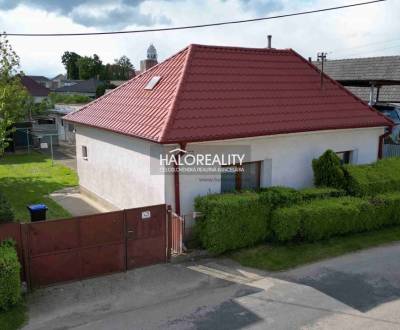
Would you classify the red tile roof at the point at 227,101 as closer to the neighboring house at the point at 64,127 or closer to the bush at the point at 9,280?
the bush at the point at 9,280

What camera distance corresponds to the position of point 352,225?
1071cm

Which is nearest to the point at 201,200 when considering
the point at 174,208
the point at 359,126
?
the point at 174,208

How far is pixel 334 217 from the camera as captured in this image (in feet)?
33.8

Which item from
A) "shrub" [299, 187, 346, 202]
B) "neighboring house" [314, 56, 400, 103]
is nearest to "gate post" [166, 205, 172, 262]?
"shrub" [299, 187, 346, 202]

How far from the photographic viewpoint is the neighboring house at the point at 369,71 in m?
22.7

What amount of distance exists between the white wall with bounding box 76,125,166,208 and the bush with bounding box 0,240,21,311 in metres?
3.87

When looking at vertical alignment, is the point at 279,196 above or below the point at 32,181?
above

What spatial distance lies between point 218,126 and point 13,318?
20.5 feet

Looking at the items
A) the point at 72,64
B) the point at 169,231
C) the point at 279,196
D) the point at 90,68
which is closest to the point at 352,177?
the point at 279,196

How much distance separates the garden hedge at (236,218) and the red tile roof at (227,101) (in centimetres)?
160

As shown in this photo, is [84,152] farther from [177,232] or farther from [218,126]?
[177,232]

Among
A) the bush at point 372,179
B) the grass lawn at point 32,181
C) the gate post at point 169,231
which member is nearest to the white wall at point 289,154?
the gate post at point 169,231

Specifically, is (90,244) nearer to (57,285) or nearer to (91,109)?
(57,285)

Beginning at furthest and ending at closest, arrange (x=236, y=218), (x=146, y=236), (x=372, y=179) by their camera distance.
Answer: (x=372, y=179)
(x=236, y=218)
(x=146, y=236)
